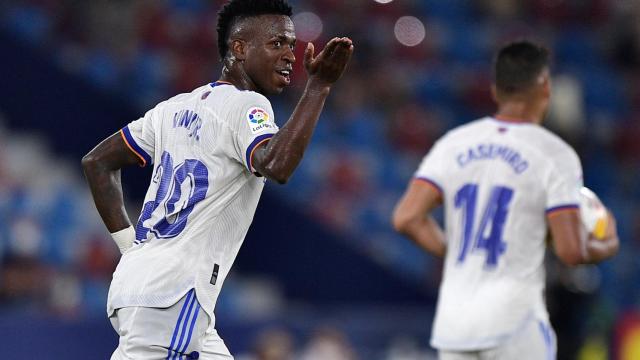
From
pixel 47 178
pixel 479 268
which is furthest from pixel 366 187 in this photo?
pixel 479 268

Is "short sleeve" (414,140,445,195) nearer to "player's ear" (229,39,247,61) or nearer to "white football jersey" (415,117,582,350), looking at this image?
"white football jersey" (415,117,582,350)

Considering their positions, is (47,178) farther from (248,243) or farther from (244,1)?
(244,1)

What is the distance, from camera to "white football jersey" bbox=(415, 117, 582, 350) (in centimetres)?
485

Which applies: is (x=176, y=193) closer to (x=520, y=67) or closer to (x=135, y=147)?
(x=135, y=147)

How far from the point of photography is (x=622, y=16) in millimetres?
15000

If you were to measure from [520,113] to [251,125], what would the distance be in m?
1.78

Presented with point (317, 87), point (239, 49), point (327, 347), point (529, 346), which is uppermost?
point (239, 49)

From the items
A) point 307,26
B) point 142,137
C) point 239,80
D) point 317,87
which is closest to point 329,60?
point 317,87

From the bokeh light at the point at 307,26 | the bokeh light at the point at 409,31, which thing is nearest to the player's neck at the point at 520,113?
the bokeh light at the point at 307,26

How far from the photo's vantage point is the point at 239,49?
4.14 m

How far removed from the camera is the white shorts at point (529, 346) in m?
4.79

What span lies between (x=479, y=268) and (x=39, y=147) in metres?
8.36

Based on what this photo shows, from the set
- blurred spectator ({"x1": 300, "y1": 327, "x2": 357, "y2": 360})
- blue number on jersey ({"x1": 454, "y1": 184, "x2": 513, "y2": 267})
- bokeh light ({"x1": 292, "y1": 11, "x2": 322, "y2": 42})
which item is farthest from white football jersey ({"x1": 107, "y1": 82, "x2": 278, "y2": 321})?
bokeh light ({"x1": 292, "y1": 11, "x2": 322, "y2": 42})

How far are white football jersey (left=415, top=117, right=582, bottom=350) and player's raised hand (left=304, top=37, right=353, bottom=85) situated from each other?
56.7 inches
